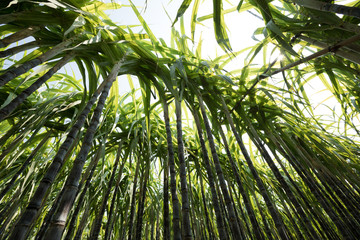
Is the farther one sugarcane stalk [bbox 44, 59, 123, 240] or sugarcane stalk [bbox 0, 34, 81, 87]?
sugarcane stalk [bbox 0, 34, 81, 87]

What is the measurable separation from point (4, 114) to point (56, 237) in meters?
0.62

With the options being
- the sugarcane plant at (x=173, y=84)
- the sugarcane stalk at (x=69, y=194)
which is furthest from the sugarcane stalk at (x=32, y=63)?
the sugarcane stalk at (x=69, y=194)

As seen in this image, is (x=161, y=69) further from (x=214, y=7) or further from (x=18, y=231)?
(x=18, y=231)

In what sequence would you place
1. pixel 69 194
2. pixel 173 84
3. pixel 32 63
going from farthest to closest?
pixel 173 84
pixel 32 63
pixel 69 194

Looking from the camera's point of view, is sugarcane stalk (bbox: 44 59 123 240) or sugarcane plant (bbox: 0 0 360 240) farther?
sugarcane plant (bbox: 0 0 360 240)

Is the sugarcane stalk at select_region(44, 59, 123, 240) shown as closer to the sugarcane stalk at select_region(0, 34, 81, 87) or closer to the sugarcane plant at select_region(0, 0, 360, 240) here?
the sugarcane plant at select_region(0, 0, 360, 240)

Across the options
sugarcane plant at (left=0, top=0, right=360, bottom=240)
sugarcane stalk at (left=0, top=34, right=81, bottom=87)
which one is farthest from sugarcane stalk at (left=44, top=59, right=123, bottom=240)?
sugarcane stalk at (left=0, top=34, right=81, bottom=87)

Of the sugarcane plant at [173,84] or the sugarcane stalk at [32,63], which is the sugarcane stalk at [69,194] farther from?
the sugarcane stalk at [32,63]

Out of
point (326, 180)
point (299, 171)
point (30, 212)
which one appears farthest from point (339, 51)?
point (30, 212)

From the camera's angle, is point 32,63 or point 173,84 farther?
point 173,84

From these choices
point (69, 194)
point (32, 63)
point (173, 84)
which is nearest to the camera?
point (69, 194)

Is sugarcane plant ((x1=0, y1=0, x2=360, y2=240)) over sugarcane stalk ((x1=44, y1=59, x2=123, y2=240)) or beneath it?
over

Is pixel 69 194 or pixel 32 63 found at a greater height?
pixel 32 63

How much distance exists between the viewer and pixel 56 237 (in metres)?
0.42
